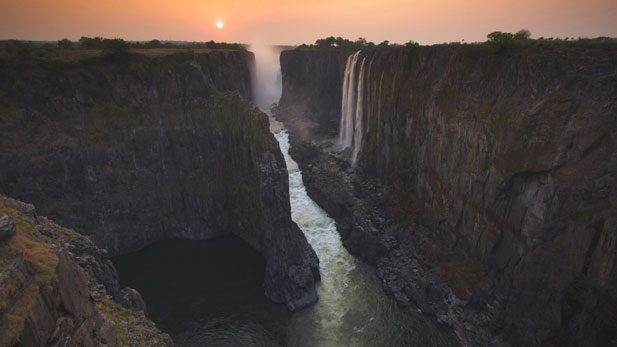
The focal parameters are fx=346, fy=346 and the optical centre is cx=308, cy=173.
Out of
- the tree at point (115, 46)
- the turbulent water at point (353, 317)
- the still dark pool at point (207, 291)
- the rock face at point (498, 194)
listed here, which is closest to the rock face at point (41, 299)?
the still dark pool at point (207, 291)

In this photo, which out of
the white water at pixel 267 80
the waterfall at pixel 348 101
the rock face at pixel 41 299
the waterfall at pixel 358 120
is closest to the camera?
the rock face at pixel 41 299

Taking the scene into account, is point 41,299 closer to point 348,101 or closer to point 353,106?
point 353,106

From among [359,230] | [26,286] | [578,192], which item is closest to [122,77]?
[359,230]

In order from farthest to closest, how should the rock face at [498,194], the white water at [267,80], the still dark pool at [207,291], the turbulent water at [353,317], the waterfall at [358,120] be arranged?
1. the white water at [267,80]
2. the waterfall at [358,120]
3. the still dark pool at [207,291]
4. the turbulent water at [353,317]
5. the rock face at [498,194]

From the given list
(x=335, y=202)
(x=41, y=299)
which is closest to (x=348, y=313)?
(x=335, y=202)

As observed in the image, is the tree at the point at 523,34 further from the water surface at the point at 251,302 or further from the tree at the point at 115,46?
the tree at the point at 115,46

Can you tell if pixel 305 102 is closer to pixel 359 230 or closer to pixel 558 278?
pixel 359 230
